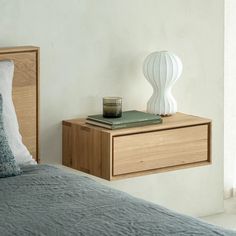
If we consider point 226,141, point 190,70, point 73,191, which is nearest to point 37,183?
point 73,191

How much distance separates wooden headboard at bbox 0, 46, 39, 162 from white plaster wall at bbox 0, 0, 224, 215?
0.10m

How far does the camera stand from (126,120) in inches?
146

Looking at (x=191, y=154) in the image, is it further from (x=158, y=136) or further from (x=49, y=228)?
(x=49, y=228)

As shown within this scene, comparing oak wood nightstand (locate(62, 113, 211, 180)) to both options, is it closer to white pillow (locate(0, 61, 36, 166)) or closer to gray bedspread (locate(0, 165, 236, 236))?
white pillow (locate(0, 61, 36, 166))

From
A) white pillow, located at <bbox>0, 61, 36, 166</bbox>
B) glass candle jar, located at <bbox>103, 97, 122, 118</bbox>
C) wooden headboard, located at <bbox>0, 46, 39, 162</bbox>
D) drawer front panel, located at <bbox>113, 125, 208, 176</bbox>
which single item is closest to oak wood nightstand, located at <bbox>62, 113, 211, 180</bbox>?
drawer front panel, located at <bbox>113, 125, 208, 176</bbox>

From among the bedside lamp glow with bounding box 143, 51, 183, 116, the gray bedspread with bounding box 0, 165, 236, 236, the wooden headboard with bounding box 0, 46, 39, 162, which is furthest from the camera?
the bedside lamp glow with bounding box 143, 51, 183, 116

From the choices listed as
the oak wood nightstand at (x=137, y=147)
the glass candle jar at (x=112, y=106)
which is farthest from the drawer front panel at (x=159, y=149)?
the glass candle jar at (x=112, y=106)

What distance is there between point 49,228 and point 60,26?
→ 1.61 metres

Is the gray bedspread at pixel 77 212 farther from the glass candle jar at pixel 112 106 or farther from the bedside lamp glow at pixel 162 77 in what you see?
the bedside lamp glow at pixel 162 77

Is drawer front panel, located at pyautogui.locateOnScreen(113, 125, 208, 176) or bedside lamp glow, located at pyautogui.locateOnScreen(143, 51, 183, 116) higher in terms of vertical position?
bedside lamp glow, located at pyautogui.locateOnScreen(143, 51, 183, 116)

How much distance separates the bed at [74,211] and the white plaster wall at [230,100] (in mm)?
1658

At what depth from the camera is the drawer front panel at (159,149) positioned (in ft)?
12.0

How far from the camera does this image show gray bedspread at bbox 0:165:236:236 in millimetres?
2443

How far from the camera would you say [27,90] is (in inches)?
145
